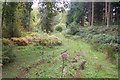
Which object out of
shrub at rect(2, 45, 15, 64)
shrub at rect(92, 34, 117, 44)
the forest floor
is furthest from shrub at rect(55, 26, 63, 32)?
shrub at rect(2, 45, 15, 64)

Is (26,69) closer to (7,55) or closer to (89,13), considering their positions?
(7,55)

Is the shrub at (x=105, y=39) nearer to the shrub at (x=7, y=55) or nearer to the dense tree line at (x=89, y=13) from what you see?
the shrub at (x=7, y=55)

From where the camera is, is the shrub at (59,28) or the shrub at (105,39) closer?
the shrub at (105,39)

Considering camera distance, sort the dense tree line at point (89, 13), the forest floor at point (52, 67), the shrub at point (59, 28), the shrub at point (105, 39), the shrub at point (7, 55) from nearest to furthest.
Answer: the forest floor at point (52, 67) → the shrub at point (7, 55) → the shrub at point (105, 39) → the dense tree line at point (89, 13) → the shrub at point (59, 28)

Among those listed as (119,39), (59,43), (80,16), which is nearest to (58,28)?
(80,16)

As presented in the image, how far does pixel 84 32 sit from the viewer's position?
2177 centimetres

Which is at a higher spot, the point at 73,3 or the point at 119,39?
the point at 73,3

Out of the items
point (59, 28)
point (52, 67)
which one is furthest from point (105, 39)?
point (59, 28)

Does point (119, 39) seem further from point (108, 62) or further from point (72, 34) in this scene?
point (72, 34)

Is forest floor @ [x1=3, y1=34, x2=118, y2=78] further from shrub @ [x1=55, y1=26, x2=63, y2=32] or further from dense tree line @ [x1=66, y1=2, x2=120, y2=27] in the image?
shrub @ [x1=55, y1=26, x2=63, y2=32]

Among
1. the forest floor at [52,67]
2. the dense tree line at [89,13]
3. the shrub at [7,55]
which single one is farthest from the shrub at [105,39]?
the dense tree line at [89,13]

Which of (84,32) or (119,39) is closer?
(119,39)

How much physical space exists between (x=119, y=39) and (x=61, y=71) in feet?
23.3

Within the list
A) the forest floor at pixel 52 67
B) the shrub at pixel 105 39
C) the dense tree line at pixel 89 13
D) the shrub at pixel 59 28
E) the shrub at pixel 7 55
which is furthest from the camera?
the shrub at pixel 59 28
